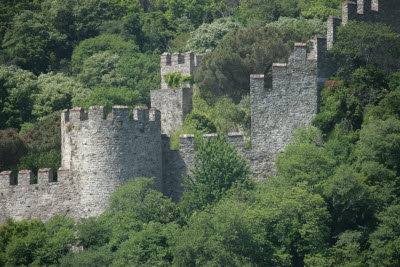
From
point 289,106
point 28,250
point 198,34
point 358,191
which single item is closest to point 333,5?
point 198,34

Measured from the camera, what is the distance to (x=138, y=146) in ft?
139

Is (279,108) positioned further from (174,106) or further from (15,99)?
(15,99)

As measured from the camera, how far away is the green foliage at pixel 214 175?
41688mm

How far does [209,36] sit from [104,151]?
26.6m

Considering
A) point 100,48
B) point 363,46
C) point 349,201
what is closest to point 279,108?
point 363,46

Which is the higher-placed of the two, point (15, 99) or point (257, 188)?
point (15, 99)

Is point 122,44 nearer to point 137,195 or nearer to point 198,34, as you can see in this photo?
point 198,34

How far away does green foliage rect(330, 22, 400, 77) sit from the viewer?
44.7 m

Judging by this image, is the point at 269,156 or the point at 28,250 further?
the point at 269,156

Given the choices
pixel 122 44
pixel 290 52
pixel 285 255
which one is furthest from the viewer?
pixel 122 44

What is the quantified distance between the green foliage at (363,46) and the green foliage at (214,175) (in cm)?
752

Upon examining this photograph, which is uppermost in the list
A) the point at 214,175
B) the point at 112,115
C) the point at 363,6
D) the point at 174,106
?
the point at 363,6

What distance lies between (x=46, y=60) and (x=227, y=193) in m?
34.1

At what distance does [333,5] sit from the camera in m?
71.0
